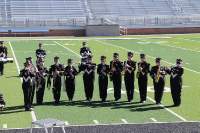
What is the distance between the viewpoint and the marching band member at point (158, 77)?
54.9ft

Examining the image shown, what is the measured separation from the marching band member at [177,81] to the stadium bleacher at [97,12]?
136 feet

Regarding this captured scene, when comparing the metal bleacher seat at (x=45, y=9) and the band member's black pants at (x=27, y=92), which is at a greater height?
the metal bleacher seat at (x=45, y=9)

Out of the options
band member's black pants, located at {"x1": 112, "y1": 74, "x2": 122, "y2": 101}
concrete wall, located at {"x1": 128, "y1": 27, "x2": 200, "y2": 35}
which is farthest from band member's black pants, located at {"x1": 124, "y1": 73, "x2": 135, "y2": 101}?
concrete wall, located at {"x1": 128, "y1": 27, "x2": 200, "y2": 35}

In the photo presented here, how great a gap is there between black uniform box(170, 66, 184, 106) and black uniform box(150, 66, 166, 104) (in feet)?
0.95

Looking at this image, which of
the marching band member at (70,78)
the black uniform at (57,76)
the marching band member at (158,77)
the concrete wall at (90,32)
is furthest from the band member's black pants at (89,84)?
the concrete wall at (90,32)

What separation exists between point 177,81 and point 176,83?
0.08 m

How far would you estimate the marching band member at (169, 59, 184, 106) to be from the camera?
1659 cm

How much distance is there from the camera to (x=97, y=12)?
63938 mm

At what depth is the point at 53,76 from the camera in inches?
667

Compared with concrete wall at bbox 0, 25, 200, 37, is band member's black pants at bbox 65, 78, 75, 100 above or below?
below

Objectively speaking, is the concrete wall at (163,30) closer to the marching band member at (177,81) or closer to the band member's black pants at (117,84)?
the band member's black pants at (117,84)

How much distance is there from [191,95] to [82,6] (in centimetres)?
4686

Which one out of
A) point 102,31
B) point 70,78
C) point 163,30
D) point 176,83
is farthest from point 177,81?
point 163,30

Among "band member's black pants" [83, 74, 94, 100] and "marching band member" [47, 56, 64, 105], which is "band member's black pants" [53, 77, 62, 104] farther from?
"band member's black pants" [83, 74, 94, 100]
